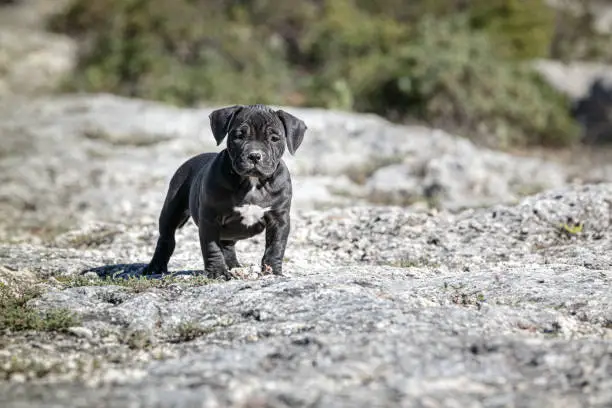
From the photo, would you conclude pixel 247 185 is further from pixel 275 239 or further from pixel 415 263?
pixel 415 263

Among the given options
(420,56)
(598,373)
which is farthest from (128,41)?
(598,373)

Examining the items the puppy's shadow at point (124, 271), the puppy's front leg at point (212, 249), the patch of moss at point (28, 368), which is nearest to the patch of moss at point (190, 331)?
the patch of moss at point (28, 368)

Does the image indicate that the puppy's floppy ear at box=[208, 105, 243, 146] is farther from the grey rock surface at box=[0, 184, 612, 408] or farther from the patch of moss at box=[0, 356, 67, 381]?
the patch of moss at box=[0, 356, 67, 381]

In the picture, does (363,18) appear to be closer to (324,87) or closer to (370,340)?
(324,87)

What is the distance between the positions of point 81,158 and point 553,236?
35.7 ft

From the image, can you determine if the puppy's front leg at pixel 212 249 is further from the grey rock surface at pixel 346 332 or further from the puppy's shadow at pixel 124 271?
the puppy's shadow at pixel 124 271

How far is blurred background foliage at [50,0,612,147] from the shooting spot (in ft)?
82.2

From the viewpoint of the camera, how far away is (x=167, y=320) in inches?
297

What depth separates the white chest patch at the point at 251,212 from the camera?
8.81m

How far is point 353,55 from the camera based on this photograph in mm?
29609

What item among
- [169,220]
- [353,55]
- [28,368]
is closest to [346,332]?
[28,368]

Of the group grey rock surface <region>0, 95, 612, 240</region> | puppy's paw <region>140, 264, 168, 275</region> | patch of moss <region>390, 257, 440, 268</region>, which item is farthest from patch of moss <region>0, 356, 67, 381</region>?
grey rock surface <region>0, 95, 612, 240</region>

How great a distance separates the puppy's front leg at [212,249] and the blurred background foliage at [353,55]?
15.9 metres

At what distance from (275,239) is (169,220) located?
168 centimetres
